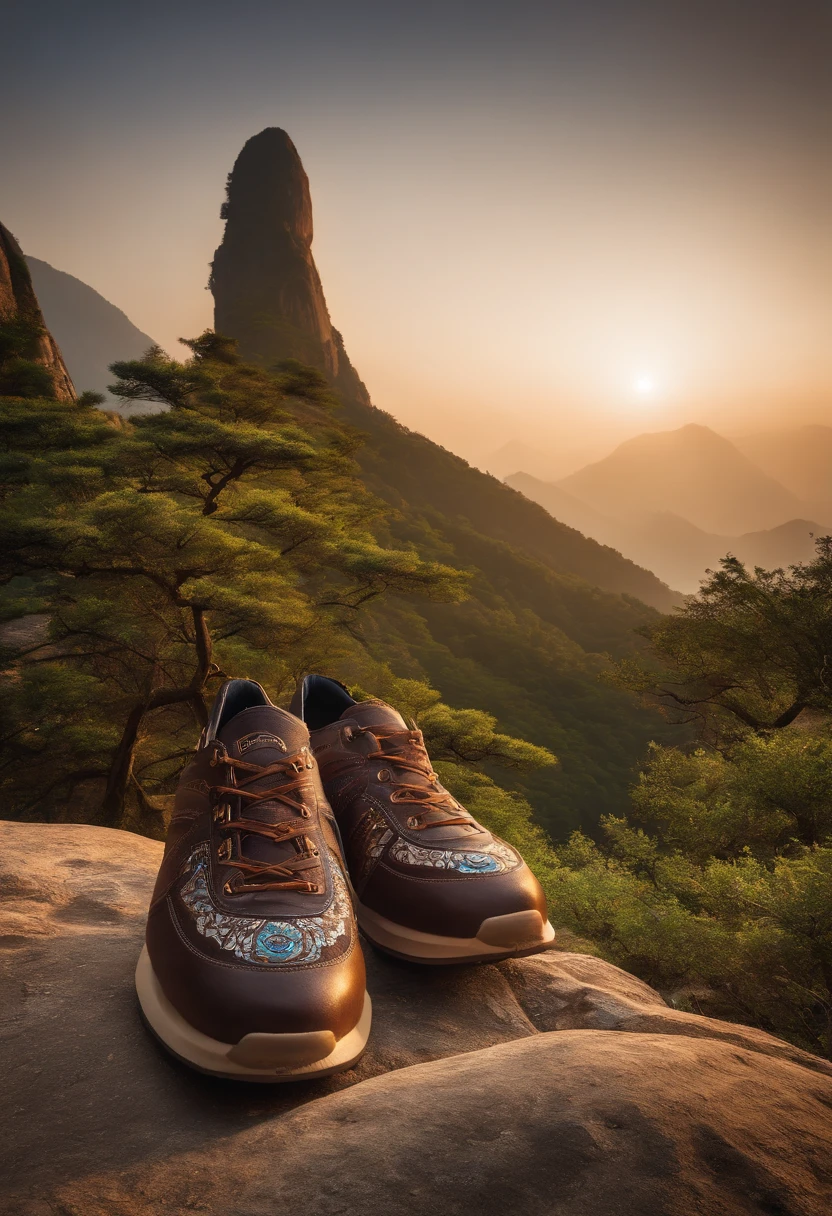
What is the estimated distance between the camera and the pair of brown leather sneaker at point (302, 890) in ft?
3.93

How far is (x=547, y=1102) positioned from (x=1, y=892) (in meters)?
1.66

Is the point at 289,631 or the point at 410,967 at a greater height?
the point at 410,967

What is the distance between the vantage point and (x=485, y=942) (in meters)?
1.60

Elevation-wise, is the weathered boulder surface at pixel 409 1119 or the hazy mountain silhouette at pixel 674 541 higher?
the hazy mountain silhouette at pixel 674 541

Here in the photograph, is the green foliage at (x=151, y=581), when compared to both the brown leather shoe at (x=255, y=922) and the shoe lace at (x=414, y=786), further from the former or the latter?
the brown leather shoe at (x=255, y=922)

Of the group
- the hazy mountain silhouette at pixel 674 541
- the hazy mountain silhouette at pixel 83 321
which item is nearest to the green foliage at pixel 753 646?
the hazy mountain silhouette at pixel 674 541

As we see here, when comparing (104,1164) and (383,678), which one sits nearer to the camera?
(104,1164)

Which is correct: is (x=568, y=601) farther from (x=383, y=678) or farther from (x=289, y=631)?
(x=289, y=631)

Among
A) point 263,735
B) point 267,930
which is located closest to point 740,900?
point 263,735

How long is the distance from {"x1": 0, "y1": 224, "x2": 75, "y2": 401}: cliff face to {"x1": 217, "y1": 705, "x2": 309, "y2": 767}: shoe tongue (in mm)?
30948

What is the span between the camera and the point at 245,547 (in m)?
8.85

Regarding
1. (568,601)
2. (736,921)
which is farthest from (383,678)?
(568,601)

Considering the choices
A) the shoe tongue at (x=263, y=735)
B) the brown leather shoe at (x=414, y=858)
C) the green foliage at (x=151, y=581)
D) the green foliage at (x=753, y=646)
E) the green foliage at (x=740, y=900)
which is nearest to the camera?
the brown leather shoe at (x=414, y=858)

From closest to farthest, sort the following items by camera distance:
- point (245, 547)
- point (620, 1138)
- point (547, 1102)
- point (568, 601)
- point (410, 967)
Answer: point (620, 1138)
point (547, 1102)
point (410, 967)
point (245, 547)
point (568, 601)
